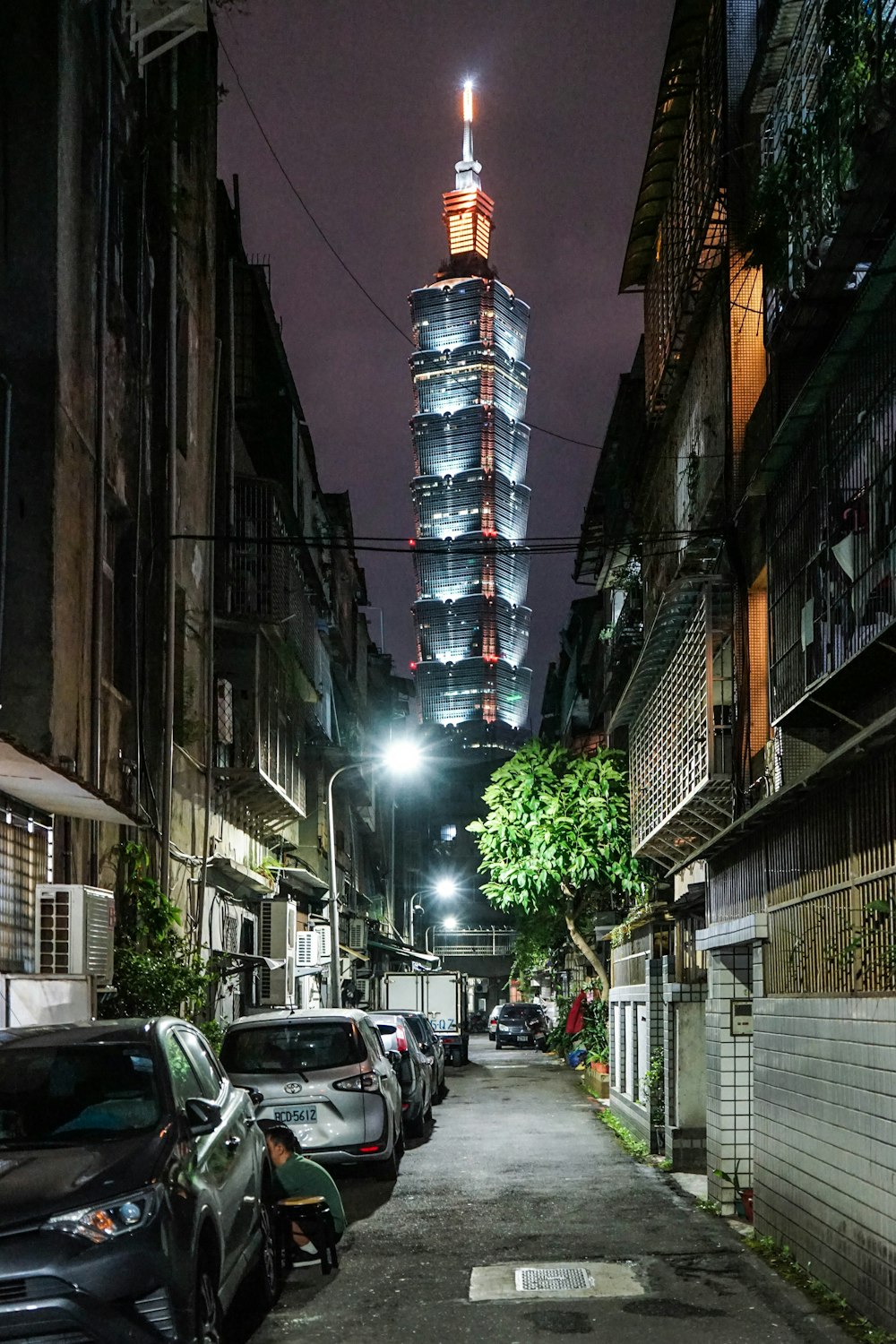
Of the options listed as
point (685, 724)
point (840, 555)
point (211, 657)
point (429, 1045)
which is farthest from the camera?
point (429, 1045)

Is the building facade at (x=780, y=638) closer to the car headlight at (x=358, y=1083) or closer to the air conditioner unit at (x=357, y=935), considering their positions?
the car headlight at (x=358, y=1083)

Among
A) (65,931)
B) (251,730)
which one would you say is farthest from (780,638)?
(251,730)

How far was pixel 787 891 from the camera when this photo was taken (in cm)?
1120

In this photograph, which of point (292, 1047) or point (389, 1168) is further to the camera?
point (389, 1168)

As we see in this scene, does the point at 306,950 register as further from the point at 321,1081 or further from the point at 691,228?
the point at 691,228

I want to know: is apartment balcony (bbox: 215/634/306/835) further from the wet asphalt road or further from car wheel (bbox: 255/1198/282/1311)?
car wheel (bbox: 255/1198/282/1311)

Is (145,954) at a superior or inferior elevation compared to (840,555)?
inferior

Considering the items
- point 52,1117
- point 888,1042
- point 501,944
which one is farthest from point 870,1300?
point 501,944

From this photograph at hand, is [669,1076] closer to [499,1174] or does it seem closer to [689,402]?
[499,1174]

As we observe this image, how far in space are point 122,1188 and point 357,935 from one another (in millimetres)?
41144

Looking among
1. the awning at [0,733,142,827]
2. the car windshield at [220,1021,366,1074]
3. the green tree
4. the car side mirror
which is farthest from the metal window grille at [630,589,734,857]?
the car side mirror

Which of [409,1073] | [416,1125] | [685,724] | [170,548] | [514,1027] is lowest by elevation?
[514,1027]

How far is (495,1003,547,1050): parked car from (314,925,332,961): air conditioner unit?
23388 mm

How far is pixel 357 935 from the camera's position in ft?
156
